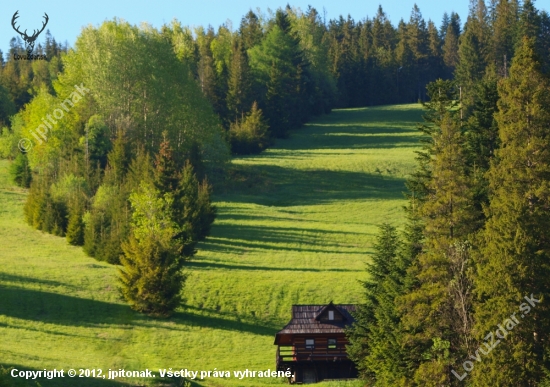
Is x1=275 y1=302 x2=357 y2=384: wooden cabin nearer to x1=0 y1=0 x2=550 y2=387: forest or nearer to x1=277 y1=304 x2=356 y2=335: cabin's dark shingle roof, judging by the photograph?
x1=277 y1=304 x2=356 y2=335: cabin's dark shingle roof

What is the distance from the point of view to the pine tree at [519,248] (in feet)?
122

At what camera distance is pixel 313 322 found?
174 feet

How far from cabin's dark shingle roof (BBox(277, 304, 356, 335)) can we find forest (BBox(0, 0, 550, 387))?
197 inches

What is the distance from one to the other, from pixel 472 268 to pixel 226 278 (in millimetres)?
28246

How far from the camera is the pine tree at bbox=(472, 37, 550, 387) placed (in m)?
37.2

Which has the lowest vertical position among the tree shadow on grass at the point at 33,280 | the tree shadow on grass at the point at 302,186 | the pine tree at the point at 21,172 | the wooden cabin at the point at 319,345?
the wooden cabin at the point at 319,345

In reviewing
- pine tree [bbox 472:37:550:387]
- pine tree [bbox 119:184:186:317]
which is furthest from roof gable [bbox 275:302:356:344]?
pine tree [bbox 472:37:550:387]

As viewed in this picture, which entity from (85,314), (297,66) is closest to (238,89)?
(297,66)

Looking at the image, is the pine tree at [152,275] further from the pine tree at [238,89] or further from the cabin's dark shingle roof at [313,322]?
the pine tree at [238,89]

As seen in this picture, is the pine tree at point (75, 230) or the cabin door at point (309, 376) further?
the pine tree at point (75, 230)

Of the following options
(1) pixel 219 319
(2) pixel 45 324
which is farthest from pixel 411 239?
(2) pixel 45 324

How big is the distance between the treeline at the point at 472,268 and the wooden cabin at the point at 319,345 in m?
4.54

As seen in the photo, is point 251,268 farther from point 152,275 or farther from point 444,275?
point 444,275

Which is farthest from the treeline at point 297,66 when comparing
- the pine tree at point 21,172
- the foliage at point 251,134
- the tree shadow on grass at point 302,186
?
the pine tree at point 21,172
